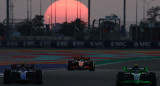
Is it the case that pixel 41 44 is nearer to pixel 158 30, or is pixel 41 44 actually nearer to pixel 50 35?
pixel 50 35

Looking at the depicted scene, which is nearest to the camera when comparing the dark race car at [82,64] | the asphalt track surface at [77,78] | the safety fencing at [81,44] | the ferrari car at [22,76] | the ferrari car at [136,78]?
the ferrari car at [136,78]

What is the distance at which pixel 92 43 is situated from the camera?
51.0 meters

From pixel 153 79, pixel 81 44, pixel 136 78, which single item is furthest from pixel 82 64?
pixel 81 44

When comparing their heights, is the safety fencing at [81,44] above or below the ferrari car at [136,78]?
A: above

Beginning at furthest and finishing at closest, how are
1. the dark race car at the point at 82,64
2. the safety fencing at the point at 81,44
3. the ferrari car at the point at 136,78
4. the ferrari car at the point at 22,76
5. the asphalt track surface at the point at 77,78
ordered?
the safety fencing at the point at 81,44 < the dark race car at the point at 82,64 < the asphalt track surface at the point at 77,78 < the ferrari car at the point at 22,76 < the ferrari car at the point at 136,78

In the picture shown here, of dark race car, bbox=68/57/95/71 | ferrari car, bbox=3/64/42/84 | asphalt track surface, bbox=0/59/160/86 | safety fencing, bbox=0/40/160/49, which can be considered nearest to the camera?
ferrari car, bbox=3/64/42/84

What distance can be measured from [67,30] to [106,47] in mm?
9689

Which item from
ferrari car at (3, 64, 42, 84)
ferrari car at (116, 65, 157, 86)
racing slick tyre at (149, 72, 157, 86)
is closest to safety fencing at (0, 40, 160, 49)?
ferrari car at (3, 64, 42, 84)

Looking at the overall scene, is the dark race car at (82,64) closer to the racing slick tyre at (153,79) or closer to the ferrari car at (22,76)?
the ferrari car at (22,76)

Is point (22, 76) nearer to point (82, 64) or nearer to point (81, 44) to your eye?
point (82, 64)

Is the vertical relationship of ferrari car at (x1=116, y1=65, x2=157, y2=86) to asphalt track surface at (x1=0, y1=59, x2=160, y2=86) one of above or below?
above

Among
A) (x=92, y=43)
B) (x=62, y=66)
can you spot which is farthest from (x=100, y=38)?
(x=62, y=66)

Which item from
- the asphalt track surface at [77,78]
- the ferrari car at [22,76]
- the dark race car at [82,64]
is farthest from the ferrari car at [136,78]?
the dark race car at [82,64]

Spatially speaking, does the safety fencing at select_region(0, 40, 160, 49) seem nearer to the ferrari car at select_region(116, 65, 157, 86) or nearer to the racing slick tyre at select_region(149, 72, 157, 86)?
the ferrari car at select_region(116, 65, 157, 86)
